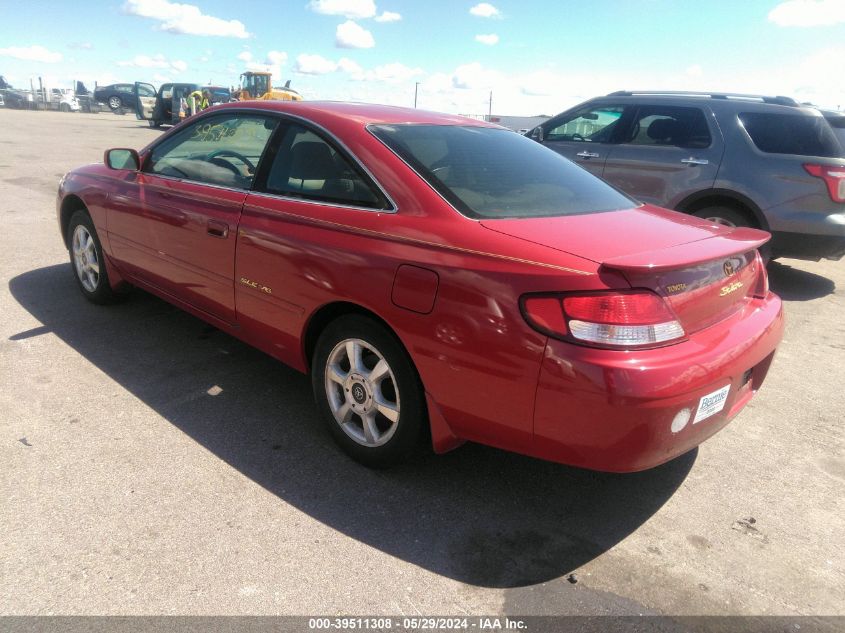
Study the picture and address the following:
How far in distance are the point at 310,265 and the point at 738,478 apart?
7.33 ft

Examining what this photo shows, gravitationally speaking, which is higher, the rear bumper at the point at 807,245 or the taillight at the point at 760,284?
the taillight at the point at 760,284

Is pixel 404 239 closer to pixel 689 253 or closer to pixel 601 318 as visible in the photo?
pixel 601 318

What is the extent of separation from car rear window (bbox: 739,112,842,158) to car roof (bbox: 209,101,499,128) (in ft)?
11.9

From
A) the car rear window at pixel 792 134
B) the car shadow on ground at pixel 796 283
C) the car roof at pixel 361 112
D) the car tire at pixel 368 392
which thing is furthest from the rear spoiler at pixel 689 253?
the car shadow on ground at pixel 796 283


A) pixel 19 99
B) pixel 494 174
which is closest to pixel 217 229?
pixel 494 174

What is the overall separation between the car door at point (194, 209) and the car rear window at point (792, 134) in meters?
4.82

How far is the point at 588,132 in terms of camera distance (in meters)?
7.13

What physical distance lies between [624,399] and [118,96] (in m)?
45.9

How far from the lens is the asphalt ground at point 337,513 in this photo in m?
2.19

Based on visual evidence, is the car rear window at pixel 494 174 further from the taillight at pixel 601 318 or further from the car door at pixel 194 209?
the car door at pixel 194 209

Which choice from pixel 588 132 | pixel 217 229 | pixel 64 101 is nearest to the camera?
pixel 217 229

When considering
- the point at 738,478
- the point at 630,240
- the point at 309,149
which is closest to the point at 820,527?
the point at 738,478

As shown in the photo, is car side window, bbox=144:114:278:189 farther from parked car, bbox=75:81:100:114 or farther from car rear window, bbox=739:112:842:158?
parked car, bbox=75:81:100:114

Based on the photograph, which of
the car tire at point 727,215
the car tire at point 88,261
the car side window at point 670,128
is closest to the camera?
the car tire at point 88,261
